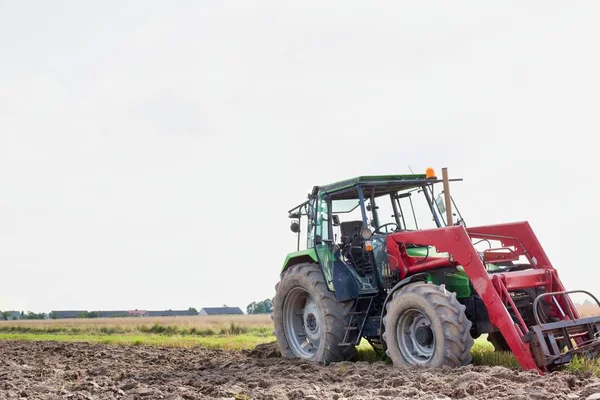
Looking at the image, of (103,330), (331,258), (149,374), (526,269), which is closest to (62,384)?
(149,374)

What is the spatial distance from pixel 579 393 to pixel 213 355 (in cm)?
813

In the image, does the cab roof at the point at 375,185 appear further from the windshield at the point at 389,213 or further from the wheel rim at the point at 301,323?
the wheel rim at the point at 301,323

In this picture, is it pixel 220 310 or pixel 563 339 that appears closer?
pixel 563 339

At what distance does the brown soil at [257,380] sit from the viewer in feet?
20.3

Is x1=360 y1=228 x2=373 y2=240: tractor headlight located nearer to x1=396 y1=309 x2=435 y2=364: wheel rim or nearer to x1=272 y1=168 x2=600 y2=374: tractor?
x1=272 y1=168 x2=600 y2=374: tractor

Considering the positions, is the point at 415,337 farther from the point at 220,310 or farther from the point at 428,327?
the point at 220,310

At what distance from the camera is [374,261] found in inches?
361

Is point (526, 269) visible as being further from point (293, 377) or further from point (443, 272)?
point (293, 377)

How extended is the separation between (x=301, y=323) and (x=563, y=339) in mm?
4392

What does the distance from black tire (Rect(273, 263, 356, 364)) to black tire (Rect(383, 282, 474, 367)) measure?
1.10 metres

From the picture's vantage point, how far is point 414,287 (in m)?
7.82

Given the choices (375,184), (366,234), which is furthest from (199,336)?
(366,234)

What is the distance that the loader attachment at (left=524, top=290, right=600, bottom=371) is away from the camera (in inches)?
278

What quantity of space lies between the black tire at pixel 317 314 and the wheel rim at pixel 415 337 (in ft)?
4.29
